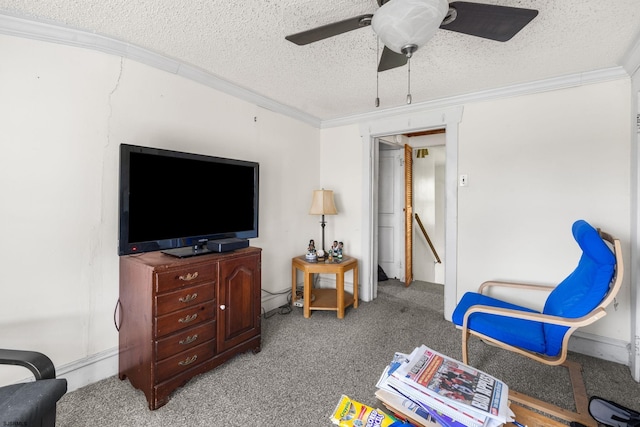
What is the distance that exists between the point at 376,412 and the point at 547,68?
2.61 metres

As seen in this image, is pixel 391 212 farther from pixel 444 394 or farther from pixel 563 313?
pixel 444 394

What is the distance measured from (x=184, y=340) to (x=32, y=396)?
2.42ft

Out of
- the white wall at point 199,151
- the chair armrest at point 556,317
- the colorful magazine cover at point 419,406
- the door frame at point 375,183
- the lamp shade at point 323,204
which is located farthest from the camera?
the lamp shade at point 323,204

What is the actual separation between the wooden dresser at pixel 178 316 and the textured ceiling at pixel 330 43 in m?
1.39

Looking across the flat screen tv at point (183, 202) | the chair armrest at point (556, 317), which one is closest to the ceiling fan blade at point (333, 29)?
the flat screen tv at point (183, 202)

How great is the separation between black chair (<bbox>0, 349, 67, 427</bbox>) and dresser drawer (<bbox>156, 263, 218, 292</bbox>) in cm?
53

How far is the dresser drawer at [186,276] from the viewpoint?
5.20ft

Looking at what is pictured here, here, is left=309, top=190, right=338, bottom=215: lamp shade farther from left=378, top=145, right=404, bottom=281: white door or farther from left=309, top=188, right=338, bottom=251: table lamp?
left=378, top=145, right=404, bottom=281: white door

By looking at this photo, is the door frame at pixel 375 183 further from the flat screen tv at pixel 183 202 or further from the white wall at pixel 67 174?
the white wall at pixel 67 174

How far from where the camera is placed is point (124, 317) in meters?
1.81

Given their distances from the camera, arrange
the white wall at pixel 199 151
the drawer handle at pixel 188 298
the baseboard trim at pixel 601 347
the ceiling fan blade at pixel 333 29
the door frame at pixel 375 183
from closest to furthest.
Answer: the ceiling fan blade at pixel 333 29 → the white wall at pixel 199 151 → the drawer handle at pixel 188 298 → the baseboard trim at pixel 601 347 → the door frame at pixel 375 183

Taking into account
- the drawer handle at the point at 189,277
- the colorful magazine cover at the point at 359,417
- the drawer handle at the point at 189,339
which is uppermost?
the drawer handle at the point at 189,277

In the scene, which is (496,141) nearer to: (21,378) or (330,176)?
(330,176)

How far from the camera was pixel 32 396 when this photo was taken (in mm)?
1011
